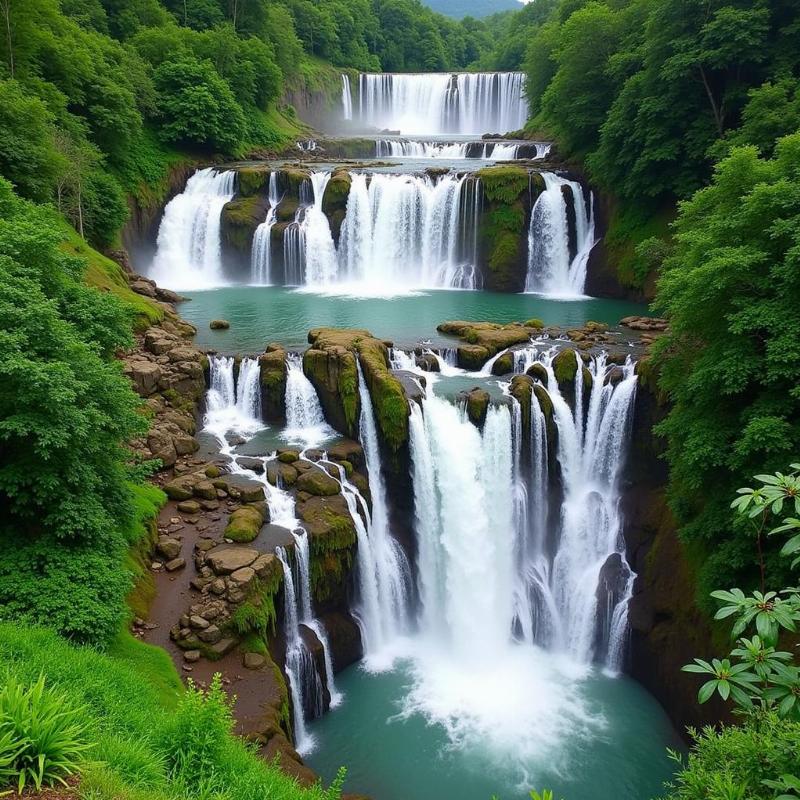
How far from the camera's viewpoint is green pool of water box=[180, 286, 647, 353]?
68.5ft

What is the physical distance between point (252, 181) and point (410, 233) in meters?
8.80

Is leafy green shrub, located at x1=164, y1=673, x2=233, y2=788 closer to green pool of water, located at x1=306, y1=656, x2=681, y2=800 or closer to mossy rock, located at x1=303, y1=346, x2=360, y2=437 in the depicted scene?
green pool of water, located at x1=306, y1=656, x2=681, y2=800

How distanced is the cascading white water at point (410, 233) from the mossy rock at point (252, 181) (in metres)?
4.94

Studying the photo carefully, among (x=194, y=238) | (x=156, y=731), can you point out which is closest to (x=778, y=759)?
(x=156, y=731)

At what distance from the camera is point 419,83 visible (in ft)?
191

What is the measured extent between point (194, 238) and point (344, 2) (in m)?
54.4

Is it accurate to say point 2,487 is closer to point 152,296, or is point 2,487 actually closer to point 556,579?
point 556,579

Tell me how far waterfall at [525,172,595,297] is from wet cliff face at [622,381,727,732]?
13.4 metres

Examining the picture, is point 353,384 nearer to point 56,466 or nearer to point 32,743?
point 56,466

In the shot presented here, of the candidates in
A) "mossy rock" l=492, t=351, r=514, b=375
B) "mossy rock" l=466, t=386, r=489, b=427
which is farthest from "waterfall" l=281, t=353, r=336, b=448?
"mossy rock" l=492, t=351, r=514, b=375

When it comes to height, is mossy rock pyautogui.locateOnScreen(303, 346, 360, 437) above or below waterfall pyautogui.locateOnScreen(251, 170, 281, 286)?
below

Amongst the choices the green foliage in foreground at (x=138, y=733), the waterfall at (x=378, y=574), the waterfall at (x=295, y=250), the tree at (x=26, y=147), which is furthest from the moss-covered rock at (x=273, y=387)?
the waterfall at (x=295, y=250)

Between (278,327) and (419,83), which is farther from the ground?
(419,83)

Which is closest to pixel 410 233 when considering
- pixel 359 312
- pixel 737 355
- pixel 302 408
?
pixel 359 312
